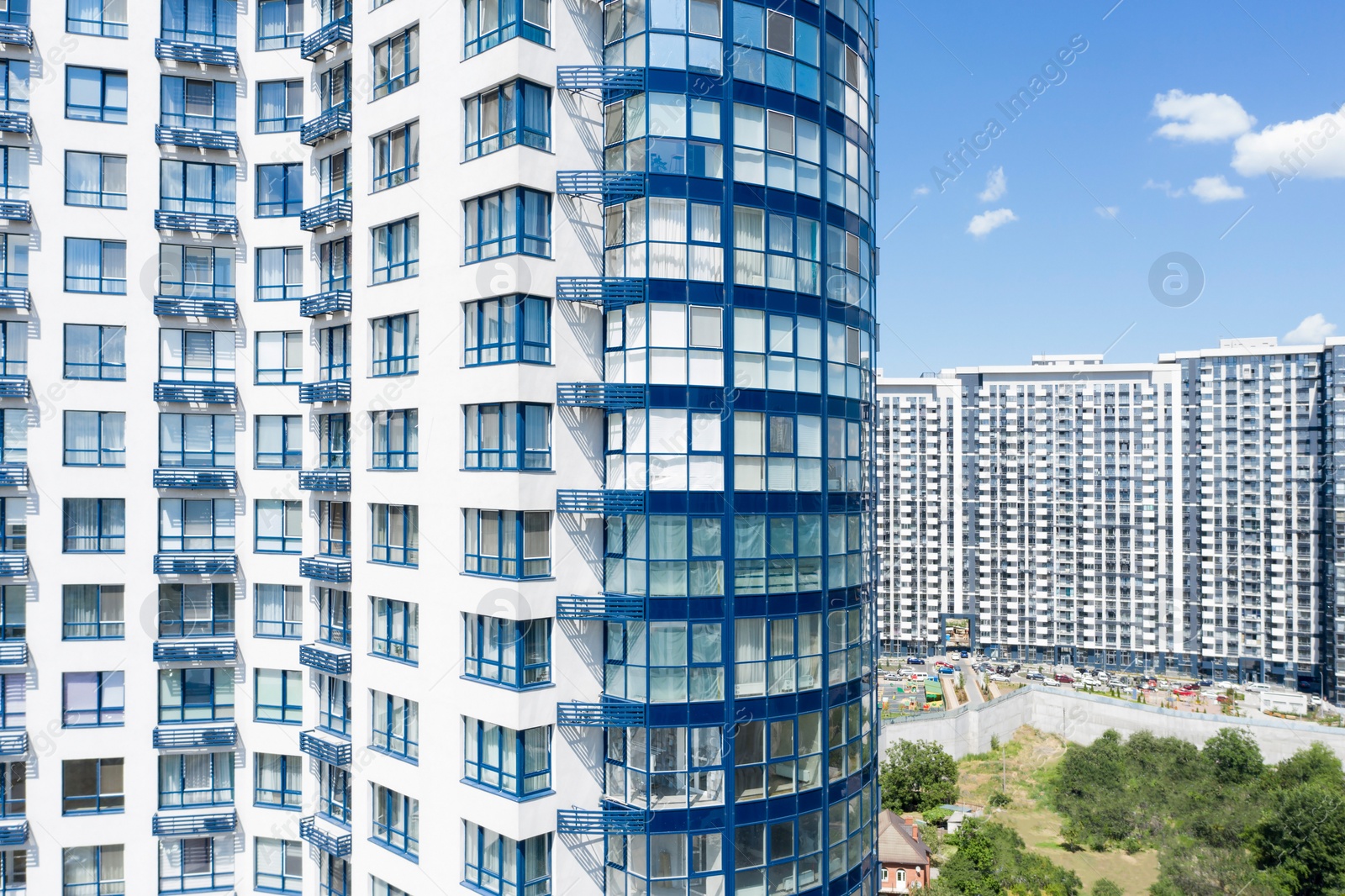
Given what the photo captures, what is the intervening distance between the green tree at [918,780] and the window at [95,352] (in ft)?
233

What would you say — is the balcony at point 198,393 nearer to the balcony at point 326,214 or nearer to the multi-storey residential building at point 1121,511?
the balcony at point 326,214

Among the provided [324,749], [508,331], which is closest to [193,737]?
[324,749]

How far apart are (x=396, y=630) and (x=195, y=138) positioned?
1823 centimetres

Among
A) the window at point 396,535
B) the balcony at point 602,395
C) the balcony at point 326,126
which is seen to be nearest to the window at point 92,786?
the window at point 396,535

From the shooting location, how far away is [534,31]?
66.8 ft

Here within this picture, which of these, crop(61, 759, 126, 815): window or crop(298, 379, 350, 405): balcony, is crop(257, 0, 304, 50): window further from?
crop(61, 759, 126, 815): window

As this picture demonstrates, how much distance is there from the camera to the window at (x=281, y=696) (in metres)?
27.9

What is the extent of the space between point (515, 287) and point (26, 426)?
62.3ft

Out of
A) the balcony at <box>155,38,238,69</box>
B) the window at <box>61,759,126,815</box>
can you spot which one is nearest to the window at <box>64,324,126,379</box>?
the balcony at <box>155,38,238,69</box>

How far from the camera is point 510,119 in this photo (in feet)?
66.7

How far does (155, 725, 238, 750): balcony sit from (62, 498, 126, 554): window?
20.7 feet

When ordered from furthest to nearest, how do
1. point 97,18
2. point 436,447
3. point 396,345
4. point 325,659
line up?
point 97,18
point 325,659
point 396,345
point 436,447

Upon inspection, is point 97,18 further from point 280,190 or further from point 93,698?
point 93,698

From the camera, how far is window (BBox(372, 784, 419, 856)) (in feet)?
75.3
